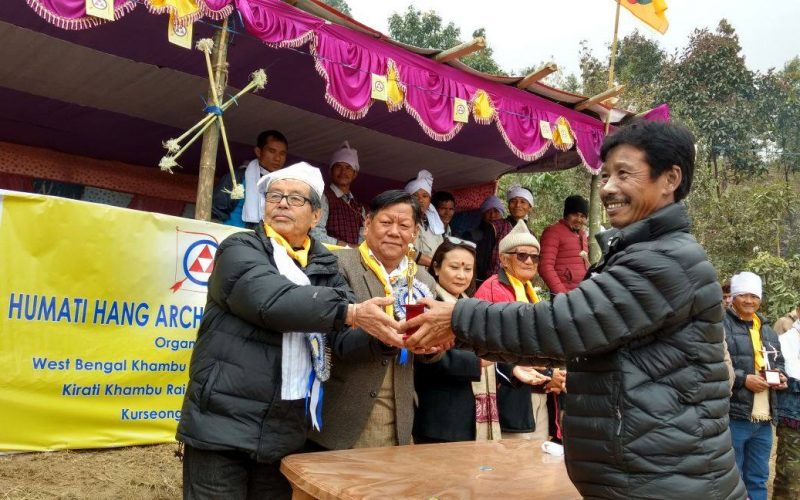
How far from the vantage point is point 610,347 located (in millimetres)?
1471

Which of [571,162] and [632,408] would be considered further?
[571,162]

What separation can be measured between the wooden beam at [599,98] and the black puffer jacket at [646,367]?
17.7 ft

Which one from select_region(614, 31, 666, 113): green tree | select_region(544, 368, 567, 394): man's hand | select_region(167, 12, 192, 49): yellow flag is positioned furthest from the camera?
select_region(614, 31, 666, 113): green tree

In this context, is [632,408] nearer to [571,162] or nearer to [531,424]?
[531,424]

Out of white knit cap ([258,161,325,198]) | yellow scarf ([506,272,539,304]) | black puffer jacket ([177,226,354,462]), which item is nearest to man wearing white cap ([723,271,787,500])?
yellow scarf ([506,272,539,304])

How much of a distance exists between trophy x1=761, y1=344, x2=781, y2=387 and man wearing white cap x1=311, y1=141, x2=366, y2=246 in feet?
12.8

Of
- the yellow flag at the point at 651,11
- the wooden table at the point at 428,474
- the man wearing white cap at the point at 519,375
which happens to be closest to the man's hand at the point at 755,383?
the man wearing white cap at the point at 519,375

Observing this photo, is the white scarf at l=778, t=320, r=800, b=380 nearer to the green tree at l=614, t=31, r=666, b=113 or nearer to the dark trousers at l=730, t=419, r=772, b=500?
the dark trousers at l=730, t=419, r=772, b=500

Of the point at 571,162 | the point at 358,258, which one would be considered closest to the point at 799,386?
the point at 571,162

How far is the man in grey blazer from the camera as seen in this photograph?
2.43 metres

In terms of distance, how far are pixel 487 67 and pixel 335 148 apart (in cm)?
1947

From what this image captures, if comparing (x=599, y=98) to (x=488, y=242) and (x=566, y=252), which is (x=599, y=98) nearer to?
(x=566, y=252)

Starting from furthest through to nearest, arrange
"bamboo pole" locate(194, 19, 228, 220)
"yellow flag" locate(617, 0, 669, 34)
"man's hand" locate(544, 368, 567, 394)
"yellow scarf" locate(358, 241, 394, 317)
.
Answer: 1. "yellow flag" locate(617, 0, 669, 34)
2. "bamboo pole" locate(194, 19, 228, 220)
3. "man's hand" locate(544, 368, 567, 394)
4. "yellow scarf" locate(358, 241, 394, 317)

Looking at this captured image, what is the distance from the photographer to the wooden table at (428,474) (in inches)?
68.3
